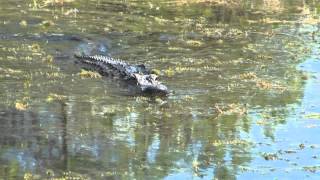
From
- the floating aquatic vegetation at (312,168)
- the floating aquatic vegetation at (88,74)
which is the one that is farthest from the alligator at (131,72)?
the floating aquatic vegetation at (312,168)

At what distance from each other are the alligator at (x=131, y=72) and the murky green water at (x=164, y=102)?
0.80 feet

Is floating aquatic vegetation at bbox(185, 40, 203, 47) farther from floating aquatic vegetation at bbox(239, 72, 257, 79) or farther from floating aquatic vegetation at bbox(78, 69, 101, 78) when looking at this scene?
Answer: floating aquatic vegetation at bbox(78, 69, 101, 78)

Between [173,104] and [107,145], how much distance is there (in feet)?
6.91

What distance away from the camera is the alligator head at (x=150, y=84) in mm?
10077

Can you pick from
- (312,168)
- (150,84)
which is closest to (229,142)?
(312,168)

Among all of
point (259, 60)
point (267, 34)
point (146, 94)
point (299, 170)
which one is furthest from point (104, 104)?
point (267, 34)

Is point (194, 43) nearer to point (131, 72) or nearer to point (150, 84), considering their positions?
point (131, 72)

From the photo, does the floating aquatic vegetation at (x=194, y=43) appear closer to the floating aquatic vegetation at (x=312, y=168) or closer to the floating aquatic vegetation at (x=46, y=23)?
the floating aquatic vegetation at (x=46, y=23)

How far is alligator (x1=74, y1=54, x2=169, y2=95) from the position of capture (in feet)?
33.5

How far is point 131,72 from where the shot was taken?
1098 centimetres

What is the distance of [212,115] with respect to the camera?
360 inches

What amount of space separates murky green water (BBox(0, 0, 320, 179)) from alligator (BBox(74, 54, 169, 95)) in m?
0.24

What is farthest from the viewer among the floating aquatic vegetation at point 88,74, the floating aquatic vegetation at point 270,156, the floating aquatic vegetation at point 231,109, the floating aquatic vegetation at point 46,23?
the floating aquatic vegetation at point 46,23

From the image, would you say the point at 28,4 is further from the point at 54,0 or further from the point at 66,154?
the point at 66,154
